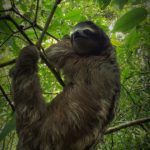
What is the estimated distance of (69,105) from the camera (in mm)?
3168

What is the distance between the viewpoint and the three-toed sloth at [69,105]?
291cm

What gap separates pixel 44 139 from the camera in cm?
291

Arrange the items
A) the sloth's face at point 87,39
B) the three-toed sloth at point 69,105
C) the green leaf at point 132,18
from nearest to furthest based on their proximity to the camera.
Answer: the green leaf at point 132,18, the three-toed sloth at point 69,105, the sloth's face at point 87,39

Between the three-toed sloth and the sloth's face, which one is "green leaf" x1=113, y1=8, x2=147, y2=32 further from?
the sloth's face

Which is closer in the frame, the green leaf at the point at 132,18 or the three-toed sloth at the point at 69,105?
the green leaf at the point at 132,18

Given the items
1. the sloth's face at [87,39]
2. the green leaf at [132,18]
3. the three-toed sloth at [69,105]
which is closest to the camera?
the green leaf at [132,18]

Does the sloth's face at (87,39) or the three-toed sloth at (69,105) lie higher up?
the sloth's face at (87,39)

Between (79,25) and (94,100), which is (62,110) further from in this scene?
(79,25)

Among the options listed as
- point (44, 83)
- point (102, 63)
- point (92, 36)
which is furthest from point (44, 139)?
point (44, 83)

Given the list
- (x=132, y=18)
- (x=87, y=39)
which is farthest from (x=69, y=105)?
(x=132, y=18)

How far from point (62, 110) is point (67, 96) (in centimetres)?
18

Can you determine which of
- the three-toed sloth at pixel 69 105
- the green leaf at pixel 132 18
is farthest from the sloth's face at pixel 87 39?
the green leaf at pixel 132 18

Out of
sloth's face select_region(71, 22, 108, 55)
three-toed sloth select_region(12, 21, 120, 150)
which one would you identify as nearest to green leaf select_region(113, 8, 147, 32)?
three-toed sloth select_region(12, 21, 120, 150)

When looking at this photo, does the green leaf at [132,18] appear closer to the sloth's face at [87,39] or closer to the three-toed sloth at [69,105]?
the three-toed sloth at [69,105]
